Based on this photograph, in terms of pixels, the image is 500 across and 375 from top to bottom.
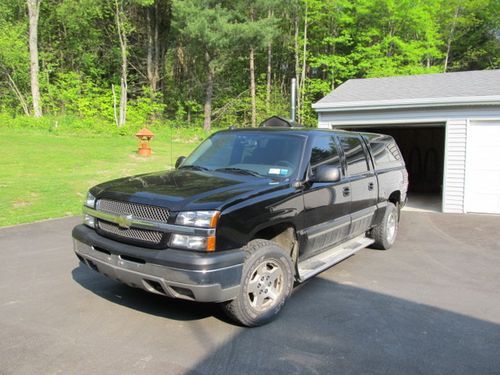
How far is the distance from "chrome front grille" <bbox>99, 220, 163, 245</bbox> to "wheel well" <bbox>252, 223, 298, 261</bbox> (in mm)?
1008

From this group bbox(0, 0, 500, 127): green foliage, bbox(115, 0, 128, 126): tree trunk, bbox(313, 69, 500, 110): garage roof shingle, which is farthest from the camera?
bbox(115, 0, 128, 126): tree trunk

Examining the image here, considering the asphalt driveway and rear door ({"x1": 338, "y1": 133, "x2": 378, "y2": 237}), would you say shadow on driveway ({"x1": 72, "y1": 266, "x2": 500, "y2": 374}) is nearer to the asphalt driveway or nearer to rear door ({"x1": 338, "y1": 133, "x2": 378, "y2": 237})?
the asphalt driveway

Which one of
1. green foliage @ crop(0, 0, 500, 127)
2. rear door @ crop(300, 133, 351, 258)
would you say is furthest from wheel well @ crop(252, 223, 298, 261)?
green foliage @ crop(0, 0, 500, 127)

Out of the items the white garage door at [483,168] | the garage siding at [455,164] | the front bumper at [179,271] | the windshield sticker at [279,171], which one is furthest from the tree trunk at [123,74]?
the front bumper at [179,271]

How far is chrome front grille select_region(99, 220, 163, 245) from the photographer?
360cm

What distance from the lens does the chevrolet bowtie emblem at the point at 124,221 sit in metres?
3.73

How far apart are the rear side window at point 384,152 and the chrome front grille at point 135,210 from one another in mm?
3830

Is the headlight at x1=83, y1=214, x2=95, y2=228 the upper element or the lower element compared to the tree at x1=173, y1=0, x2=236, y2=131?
lower

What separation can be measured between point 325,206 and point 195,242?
6.26ft

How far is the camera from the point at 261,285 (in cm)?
394

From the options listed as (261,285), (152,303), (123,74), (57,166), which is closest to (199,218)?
(261,285)

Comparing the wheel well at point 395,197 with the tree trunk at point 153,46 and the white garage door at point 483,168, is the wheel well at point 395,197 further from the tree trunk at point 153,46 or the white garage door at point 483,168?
the tree trunk at point 153,46

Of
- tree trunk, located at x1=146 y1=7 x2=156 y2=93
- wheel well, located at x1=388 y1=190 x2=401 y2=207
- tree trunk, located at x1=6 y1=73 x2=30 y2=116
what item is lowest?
wheel well, located at x1=388 y1=190 x2=401 y2=207

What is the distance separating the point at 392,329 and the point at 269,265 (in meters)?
1.28
